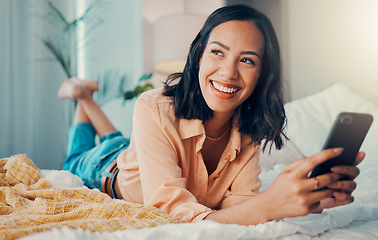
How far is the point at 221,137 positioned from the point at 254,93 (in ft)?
0.53

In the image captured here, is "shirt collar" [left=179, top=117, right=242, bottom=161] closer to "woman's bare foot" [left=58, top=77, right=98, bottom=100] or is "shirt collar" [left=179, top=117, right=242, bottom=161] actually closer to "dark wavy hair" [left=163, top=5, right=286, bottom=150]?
"dark wavy hair" [left=163, top=5, right=286, bottom=150]

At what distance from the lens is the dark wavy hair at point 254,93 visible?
0.85 m

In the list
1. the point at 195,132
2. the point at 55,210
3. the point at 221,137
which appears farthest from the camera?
the point at 221,137

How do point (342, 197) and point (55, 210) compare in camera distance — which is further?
point (55, 210)

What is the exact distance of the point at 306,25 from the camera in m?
1.67

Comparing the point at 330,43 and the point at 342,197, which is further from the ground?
the point at 330,43

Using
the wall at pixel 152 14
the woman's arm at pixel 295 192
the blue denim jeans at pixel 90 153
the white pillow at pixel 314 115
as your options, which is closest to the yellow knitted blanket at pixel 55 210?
the woman's arm at pixel 295 192

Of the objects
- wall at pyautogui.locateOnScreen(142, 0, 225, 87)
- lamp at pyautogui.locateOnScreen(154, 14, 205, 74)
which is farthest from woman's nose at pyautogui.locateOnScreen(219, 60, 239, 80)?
wall at pyautogui.locateOnScreen(142, 0, 225, 87)

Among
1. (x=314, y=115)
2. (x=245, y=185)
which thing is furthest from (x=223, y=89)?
(x=314, y=115)

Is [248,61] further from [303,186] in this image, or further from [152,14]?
[152,14]

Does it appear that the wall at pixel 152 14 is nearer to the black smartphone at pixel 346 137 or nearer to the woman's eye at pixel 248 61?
the woman's eye at pixel 248 61

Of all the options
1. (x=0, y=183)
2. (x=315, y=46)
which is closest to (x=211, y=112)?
(x=0, y=183)

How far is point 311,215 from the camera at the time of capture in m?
0.76

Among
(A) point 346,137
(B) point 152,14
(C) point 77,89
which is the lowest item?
(C) point 77,89
